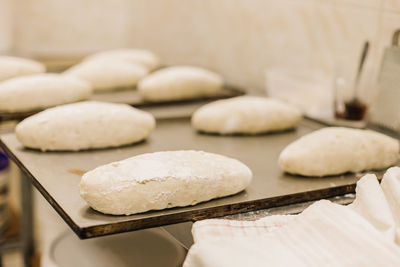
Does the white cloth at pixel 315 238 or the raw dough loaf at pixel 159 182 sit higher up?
the white cloth at pixel 315 238

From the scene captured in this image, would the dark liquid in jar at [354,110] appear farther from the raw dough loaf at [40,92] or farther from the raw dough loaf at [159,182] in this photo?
the raw dough loaf at [40,92]

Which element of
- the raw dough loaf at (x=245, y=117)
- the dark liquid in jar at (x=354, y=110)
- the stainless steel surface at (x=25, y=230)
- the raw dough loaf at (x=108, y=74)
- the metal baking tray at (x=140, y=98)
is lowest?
the stainless steel surface at (x=25, y=230)

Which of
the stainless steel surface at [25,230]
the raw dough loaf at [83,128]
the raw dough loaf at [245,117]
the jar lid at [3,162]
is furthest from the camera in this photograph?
the jar lid at [3,162]

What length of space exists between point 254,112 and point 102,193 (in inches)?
22.5

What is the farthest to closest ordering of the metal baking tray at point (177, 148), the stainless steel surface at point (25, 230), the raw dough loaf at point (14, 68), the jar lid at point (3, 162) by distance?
1. the jar lid at point (3, 162)
2. the stainless steel surface at point (25, 230)
3. the raw dough loaf at point (14, 68)
4. the metal baking tray at point (177, 148)

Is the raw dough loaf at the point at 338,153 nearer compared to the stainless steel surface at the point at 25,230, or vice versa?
the raw dough loaf at the point at 338,153

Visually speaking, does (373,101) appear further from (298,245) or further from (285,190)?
(298,245)

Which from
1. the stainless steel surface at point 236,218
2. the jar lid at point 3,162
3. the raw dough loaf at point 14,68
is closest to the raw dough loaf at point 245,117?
the stainless steel surface at point 236,218

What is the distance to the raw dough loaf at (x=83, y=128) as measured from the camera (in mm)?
1124

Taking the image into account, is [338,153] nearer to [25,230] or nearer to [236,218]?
[236,218]

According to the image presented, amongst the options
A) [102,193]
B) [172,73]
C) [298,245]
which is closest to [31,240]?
[172,73]

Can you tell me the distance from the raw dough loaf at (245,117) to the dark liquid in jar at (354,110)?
4.6 inches

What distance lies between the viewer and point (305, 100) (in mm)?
1525

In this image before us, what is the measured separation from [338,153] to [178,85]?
25.8 inches
